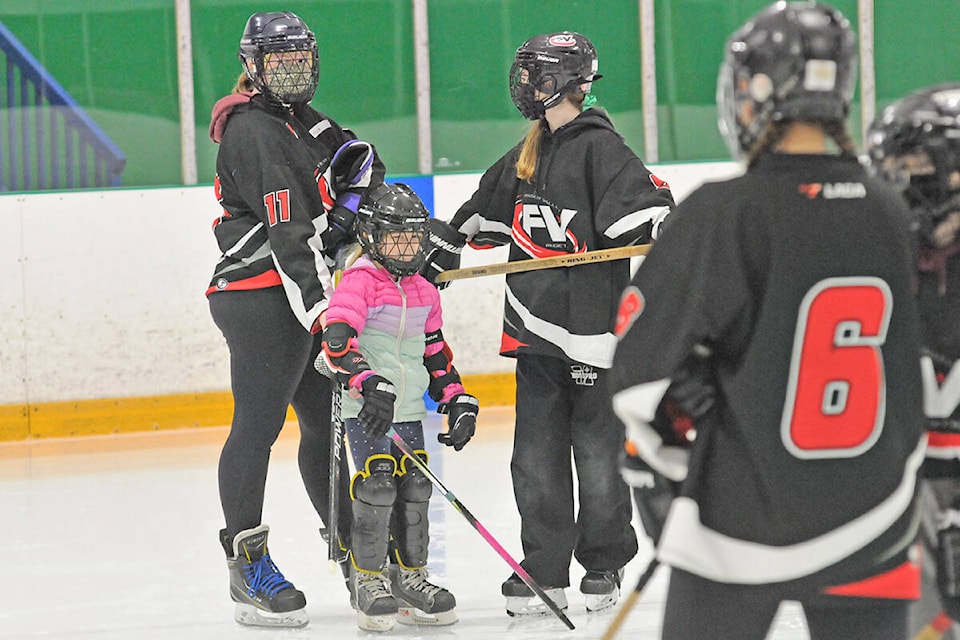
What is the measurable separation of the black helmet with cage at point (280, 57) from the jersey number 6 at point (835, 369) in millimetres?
1934

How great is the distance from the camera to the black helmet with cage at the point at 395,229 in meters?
3.18

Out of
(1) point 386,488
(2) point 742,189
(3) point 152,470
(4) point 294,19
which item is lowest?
(3) point 152,470

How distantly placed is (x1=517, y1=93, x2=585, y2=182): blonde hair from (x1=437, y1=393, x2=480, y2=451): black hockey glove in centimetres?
57

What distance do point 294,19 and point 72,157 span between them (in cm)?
353

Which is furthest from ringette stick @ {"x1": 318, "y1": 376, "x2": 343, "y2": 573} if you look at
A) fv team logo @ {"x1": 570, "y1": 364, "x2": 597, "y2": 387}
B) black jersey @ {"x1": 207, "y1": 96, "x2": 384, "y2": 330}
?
fv team logo @ {"x1": 570, "y1": 364, "x2": 597, "y2": 387}

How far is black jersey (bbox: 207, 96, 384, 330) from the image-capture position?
3205 mm

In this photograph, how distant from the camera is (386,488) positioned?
3.15 metres

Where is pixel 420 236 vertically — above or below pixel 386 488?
above

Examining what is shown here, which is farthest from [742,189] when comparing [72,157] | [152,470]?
[72,157]

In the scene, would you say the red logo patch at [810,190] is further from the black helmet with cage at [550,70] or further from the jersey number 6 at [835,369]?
the black helmet with cage at [550,70]

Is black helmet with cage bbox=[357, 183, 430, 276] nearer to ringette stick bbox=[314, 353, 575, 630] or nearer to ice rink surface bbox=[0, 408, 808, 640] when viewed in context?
ringette stick bbox=[314, 353, 575, 630]

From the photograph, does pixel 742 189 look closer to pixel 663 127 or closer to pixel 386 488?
pixel 386 488

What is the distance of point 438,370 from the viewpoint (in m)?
3.30

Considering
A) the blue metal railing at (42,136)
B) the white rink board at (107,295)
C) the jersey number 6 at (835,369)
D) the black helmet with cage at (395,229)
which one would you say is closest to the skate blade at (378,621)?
the black helmet with cage at (395,229)
